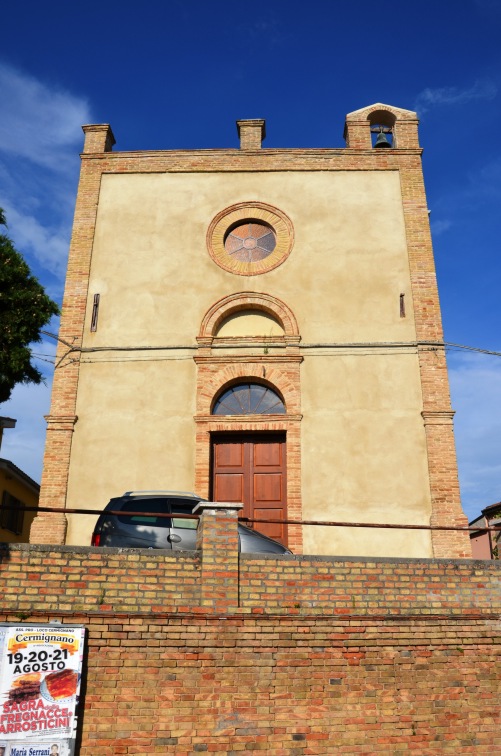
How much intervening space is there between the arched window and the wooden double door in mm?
479

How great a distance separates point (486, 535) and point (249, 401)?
Result: 7.91m

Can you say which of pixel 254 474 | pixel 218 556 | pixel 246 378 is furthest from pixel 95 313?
pixel 218 556

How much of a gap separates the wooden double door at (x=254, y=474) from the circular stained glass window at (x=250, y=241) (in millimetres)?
3956

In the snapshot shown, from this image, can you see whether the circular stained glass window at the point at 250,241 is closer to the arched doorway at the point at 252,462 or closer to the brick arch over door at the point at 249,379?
the brick arch over door at the point at 249,379

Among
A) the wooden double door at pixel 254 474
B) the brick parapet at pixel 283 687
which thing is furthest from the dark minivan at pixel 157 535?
the wooden double door at pixel 254 474

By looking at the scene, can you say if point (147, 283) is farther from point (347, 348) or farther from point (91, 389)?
point (347, 348)

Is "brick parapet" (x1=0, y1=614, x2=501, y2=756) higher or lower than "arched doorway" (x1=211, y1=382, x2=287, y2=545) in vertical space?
lower

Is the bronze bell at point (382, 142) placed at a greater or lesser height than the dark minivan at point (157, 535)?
greater

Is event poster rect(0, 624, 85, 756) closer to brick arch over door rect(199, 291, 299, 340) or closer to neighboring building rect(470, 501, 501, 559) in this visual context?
brick arch over door rect(199, 291, 299, 340)

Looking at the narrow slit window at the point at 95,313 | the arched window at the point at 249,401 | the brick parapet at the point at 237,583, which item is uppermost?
the narrow slit window at the point at 95,313

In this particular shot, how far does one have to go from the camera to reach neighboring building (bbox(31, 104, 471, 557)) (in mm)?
12914

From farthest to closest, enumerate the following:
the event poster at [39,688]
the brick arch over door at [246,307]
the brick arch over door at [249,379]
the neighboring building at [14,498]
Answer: the neighboring building at [14,498] → the brick arch over door at [246,307] → the brick arch over door at [249,379] → the event poster at [39,688]

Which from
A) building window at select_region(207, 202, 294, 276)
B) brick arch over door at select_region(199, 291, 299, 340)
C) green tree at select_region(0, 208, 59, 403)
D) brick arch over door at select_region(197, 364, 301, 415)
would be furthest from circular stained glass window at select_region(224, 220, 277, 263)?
green tree at select_region(0, 208, 59, 403)

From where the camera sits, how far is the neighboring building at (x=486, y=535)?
47.7ft
